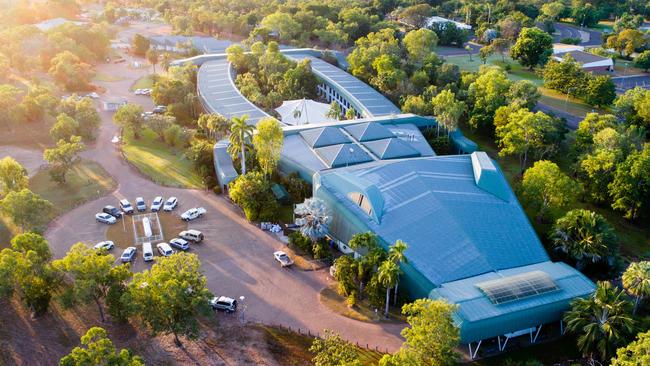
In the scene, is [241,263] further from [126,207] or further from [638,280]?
[638,280]

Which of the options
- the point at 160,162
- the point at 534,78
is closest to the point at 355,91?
the point at 160,162

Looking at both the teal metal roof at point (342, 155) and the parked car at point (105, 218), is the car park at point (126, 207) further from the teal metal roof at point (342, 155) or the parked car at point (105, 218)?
the teal metal roof at point (342, 155)

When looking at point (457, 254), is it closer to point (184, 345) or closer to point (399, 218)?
point (399, 218)

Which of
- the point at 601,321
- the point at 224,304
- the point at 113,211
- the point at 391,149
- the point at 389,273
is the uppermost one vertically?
the point at 391,149

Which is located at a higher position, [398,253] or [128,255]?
[398,253]

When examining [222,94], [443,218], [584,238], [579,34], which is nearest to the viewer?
[443,218]

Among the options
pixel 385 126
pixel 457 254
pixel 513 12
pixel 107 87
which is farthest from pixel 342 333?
pixel 513 12

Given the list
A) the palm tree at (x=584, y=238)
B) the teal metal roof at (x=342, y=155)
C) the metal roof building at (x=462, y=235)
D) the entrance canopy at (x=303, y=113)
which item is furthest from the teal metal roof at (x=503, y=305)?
the entrance canopy at (x=303, y=113)
